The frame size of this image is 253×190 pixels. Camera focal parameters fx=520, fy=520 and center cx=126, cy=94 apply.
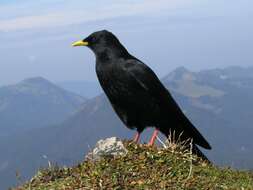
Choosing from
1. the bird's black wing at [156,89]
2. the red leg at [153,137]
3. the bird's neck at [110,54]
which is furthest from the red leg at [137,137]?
the bird's neck at [110,54]

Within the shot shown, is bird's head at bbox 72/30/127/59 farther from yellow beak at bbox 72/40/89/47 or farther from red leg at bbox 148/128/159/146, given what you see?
red leg at bbox 148/128/159/146

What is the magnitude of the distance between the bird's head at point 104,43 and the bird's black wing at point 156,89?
16.7 inches

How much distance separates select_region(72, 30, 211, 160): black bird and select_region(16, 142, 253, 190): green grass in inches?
76.0

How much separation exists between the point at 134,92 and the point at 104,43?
1306mm

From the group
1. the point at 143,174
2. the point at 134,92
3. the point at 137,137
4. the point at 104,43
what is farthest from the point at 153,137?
the point at 143,174

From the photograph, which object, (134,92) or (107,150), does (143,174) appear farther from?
(134,92)

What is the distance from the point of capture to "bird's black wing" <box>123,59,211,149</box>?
11234 millimetres

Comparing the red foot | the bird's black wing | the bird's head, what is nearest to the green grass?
the red foot

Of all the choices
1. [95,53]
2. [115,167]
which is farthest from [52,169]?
[95,53]

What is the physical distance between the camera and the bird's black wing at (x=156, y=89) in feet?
36.9

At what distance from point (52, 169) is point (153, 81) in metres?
3.85

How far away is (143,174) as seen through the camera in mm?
7809

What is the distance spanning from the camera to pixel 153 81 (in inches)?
463

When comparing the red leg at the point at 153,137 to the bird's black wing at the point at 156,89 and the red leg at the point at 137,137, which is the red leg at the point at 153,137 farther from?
the bird's black wing at the point at 156,89
